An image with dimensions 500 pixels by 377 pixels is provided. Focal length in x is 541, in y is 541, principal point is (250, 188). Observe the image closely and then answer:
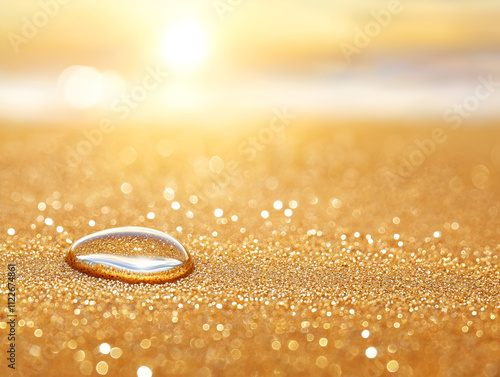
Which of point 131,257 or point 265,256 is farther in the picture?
point 265,256

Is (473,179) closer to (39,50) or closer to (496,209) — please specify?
(496,209)

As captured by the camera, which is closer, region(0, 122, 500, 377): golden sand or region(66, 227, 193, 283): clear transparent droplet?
region(0, 122, 500, 377): golden sand

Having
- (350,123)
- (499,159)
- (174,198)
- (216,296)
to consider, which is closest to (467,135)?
(499,159)

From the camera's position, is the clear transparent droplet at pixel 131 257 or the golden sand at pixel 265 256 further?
the clear transparent droplet at pixel 131 257
